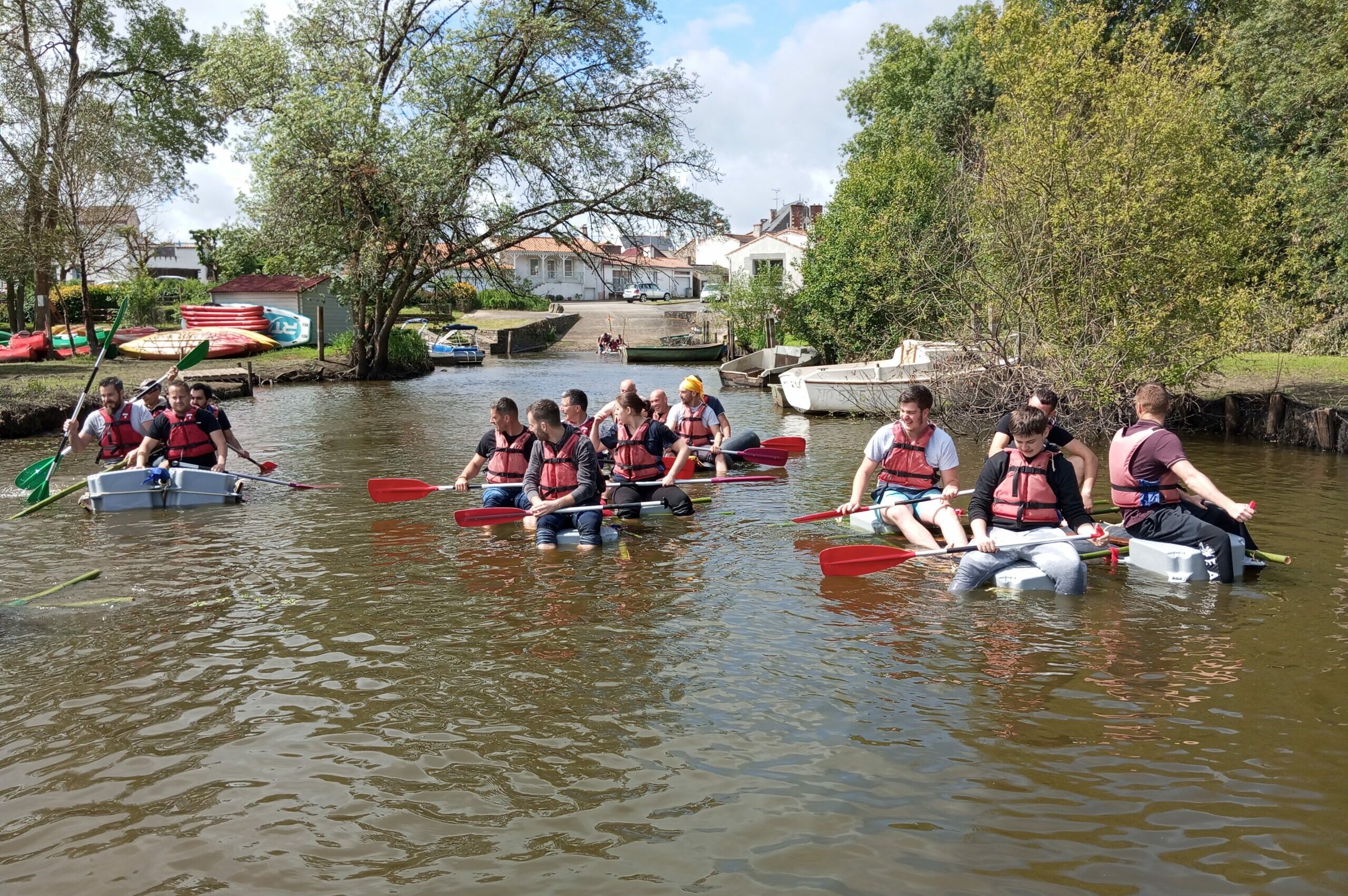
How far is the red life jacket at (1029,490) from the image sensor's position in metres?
7.61

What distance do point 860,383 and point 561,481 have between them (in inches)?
485

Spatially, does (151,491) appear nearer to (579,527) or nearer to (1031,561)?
(579,527)

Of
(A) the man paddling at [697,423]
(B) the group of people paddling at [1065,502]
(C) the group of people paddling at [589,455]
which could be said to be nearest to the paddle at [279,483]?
(C) the group of people paddling at [589,455]

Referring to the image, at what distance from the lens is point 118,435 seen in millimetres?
11758

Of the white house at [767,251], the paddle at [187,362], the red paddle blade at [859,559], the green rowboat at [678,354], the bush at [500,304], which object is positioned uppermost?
the white house at [767,251]

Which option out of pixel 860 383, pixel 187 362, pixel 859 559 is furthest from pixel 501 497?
pixel 860 383

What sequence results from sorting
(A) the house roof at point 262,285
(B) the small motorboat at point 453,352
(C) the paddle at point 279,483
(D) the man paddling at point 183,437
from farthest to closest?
(B) the small motorboat at point 453,352 → (A) the house roof at point 262,285 → (C) the paddle at point 279,483 → (D) the man paddling at point 183,437

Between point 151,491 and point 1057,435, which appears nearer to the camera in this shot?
point 1057,435

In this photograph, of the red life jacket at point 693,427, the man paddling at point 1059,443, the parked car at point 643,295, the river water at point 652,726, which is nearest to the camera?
the river water at point 652,726

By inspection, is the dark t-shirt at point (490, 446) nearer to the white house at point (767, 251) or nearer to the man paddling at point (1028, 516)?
the man paddling at point (1028, 516)

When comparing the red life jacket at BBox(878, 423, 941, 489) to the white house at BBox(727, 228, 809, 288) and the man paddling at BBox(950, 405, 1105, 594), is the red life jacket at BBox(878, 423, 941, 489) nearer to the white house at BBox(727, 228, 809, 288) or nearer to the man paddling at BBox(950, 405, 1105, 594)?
the man paddling at BBox(950, 405, 1105, 594)

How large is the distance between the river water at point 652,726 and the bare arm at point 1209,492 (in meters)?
0.71

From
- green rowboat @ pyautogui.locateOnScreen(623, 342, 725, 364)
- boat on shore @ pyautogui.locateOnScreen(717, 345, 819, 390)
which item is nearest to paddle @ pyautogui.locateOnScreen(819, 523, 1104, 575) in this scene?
boat on shore @ pyautogui.locateOnScreen(717, 345, 819, 390)

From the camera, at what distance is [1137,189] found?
50.1ft
